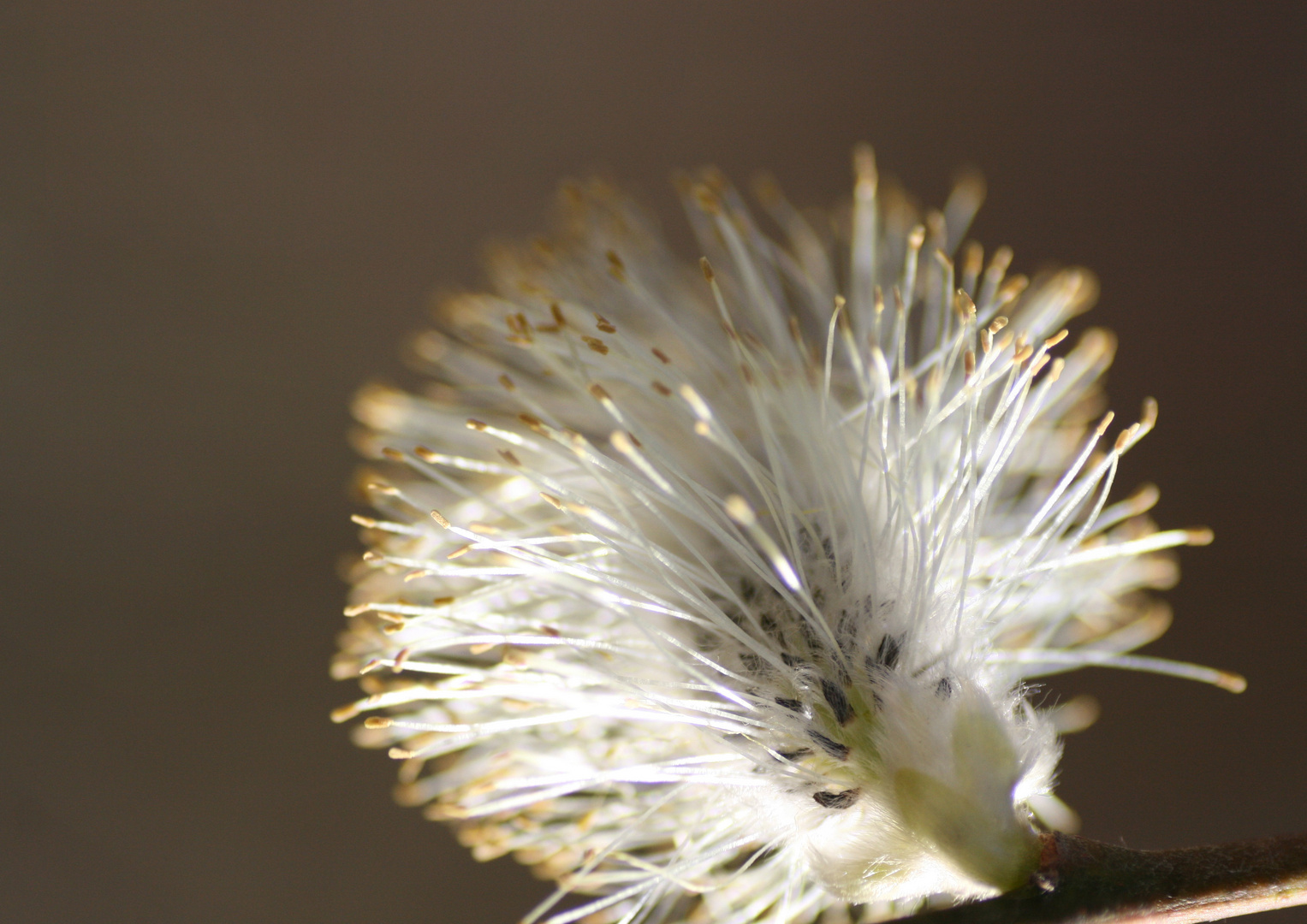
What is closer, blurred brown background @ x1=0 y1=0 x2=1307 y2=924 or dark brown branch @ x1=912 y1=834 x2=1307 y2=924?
dark brown branch @ x1=912 y1=834 x2=1307 y2=924

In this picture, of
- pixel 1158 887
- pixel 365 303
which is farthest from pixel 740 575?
A: pixel 365 303

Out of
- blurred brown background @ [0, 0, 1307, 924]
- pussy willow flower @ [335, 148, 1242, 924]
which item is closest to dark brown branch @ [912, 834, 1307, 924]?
pussy willow flower @ [335, 148, 1242, 924]

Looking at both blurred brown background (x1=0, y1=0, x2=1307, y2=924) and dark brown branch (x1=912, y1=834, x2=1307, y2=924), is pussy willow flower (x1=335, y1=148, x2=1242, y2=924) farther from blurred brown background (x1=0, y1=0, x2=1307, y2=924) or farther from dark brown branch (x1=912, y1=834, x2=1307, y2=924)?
blurred brown background (x1=0, y1=0, x2=1307, y2=924)

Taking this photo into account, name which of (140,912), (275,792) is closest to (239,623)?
(275,792)

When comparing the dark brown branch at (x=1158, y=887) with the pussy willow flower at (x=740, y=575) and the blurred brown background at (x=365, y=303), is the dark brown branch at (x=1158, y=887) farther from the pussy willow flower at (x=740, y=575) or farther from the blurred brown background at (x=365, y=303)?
the blurred brown background at (x=365, y=303)

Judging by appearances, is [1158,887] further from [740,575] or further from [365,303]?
[365,303]
